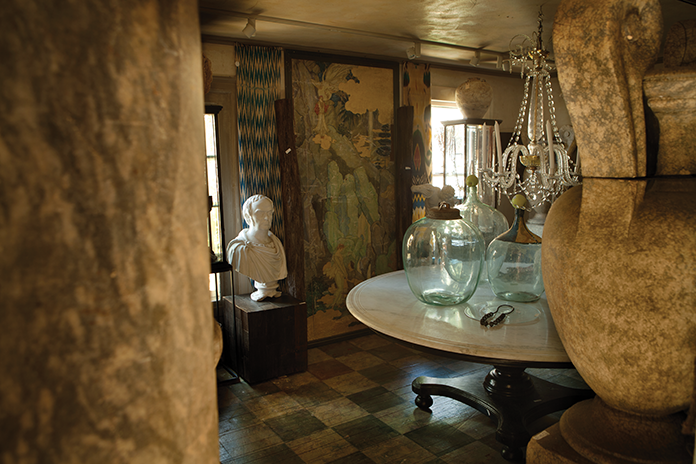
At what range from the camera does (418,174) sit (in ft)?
17.6

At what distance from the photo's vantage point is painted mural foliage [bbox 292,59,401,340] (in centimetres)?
469

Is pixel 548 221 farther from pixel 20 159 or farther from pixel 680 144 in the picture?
pixel 20 159

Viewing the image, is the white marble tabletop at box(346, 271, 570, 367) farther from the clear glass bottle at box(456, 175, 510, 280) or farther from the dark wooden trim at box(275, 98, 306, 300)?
Result: the dark wooden trim at box(275, 98, 306, 300)

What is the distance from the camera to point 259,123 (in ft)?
14.3

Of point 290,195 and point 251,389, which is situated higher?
point 290,195

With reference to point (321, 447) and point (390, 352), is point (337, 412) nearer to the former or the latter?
point (321, 447)

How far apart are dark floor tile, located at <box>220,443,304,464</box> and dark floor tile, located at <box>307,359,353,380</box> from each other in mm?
1119

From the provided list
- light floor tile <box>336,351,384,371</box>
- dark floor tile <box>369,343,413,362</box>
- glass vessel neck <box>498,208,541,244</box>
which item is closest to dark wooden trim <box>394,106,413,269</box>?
dark floor tile <box>369,343,413,362</box>

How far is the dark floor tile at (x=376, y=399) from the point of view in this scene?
135 inches

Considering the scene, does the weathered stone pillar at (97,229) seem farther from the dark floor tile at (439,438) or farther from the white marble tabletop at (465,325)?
the dark floor tile at (439,438)

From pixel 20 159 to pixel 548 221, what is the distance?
4.53ft

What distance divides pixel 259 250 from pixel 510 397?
86.6 inches

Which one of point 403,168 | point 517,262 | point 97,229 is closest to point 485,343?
point 517,262

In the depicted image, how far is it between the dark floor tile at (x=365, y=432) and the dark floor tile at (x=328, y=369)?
0.82 metres
